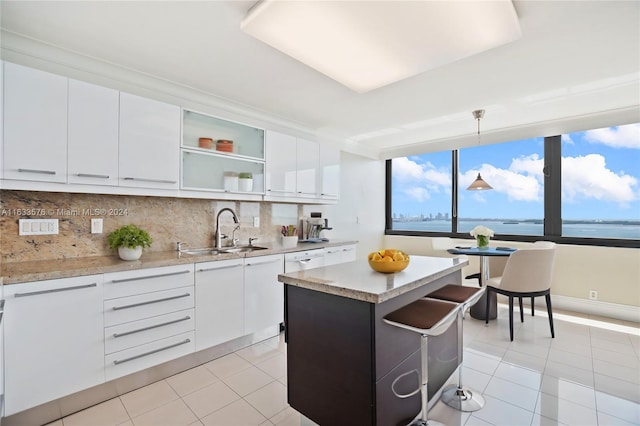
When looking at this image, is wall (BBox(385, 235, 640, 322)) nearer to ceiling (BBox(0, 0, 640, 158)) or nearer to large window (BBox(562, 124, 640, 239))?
large window (BBox(562, 124, 640, 239))

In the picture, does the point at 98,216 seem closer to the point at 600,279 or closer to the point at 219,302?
the point at 219,302

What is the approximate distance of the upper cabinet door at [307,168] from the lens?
3758mm

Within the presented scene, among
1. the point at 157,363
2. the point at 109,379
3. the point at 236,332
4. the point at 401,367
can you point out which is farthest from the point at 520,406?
the point at 109,379

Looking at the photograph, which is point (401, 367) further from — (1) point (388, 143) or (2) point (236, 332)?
(1) point (388, 143)

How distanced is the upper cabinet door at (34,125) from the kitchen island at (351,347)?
1674 mm

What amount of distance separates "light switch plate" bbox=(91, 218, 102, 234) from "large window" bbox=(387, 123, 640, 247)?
14.8 feet

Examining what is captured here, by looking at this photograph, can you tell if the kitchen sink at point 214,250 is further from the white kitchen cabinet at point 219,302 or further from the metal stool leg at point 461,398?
the metal stool leg at point 461,398

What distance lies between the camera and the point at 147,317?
224 centimetres

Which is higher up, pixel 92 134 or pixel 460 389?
pixel 92 134

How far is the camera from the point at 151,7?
184 centimetres

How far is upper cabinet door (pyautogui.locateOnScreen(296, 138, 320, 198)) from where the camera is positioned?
3.76 metres

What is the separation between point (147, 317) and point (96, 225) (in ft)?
2.85

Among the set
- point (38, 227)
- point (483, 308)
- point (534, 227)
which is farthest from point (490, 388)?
point (38, 227)

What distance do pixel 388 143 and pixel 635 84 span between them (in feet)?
9.62
